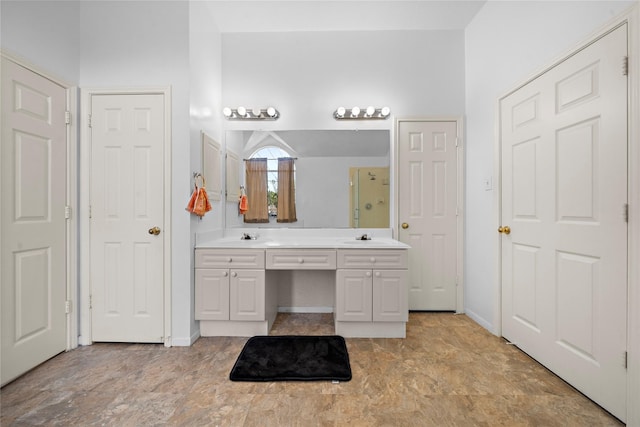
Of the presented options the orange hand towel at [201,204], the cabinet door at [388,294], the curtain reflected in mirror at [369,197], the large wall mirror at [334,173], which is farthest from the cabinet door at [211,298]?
the curtain reflected in mirror at [369,197]

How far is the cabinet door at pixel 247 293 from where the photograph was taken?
2.35m

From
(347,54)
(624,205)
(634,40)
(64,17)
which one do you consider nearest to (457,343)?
(624,205)

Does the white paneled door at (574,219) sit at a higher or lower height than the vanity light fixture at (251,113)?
lower

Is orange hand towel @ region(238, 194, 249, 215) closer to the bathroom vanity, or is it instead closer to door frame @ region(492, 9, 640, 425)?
the bathroom vanity

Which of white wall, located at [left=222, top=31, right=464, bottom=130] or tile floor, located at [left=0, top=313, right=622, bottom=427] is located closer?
tile floor, located at [left=0, top=313, right=622, bottom=427]

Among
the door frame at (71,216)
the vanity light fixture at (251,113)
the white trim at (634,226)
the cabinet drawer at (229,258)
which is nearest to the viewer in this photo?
the white trim at (634,226)

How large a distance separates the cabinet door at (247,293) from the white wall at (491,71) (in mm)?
2026

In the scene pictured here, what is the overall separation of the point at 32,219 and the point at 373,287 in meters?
2.50

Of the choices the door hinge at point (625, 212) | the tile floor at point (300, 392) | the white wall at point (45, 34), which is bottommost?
the tile floor at point (300, 392)

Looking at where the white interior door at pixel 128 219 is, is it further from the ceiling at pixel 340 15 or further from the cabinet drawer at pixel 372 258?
the cabinet drawer at pixel 372 258

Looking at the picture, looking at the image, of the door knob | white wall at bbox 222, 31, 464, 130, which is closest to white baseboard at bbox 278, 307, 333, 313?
the door knob

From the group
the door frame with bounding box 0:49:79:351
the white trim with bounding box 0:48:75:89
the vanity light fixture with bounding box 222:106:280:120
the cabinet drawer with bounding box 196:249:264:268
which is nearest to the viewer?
the white trim with bounding box 0:48:75:89

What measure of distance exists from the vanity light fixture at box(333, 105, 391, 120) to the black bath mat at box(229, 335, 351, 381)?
2.16m

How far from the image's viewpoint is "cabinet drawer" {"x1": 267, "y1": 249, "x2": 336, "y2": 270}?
2379 mm
